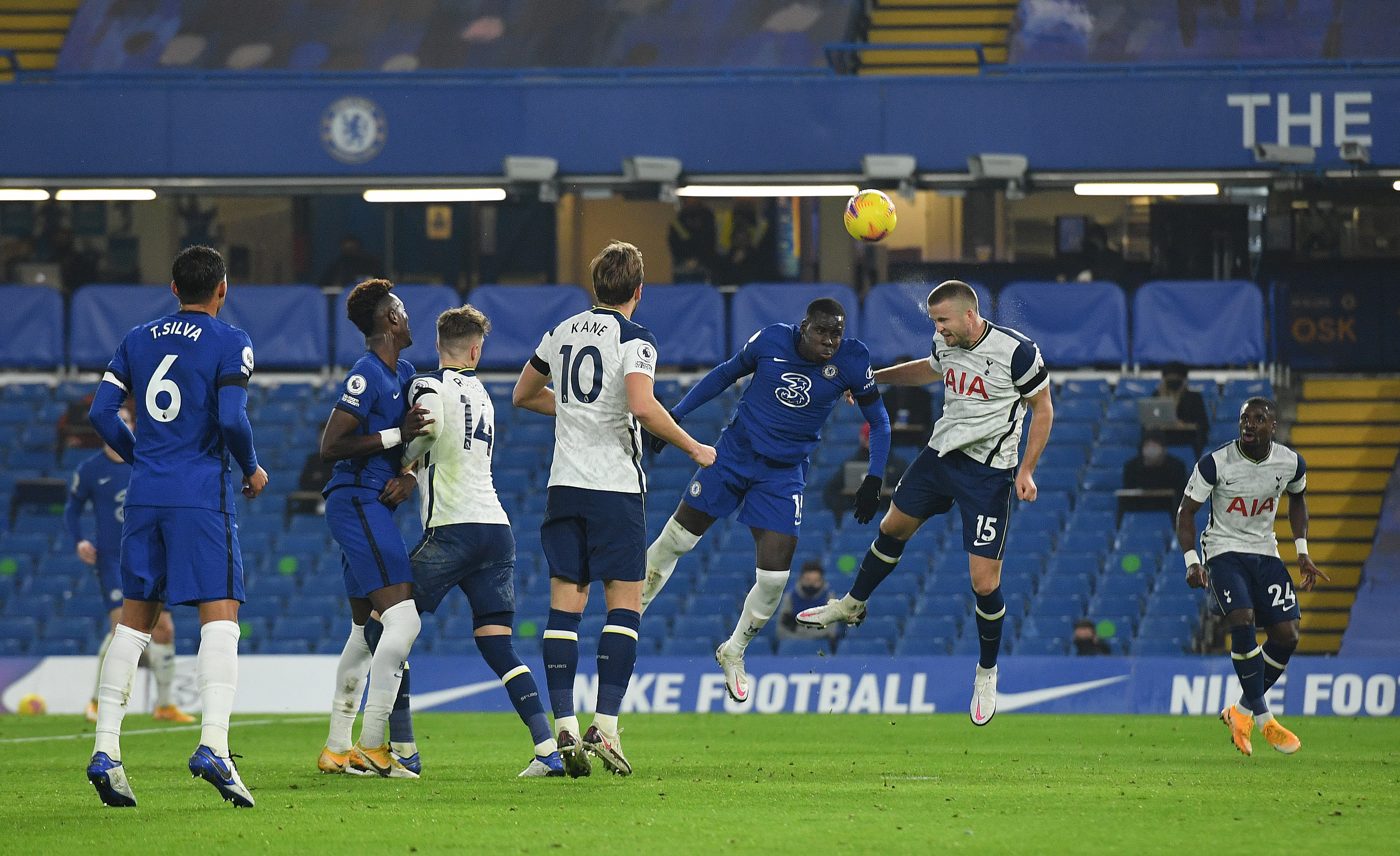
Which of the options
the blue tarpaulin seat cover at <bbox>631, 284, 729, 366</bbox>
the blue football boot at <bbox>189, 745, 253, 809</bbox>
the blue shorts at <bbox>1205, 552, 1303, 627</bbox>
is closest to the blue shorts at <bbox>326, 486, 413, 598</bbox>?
the blue football boot at <bbox>189, 745, 253, 809</bbox>

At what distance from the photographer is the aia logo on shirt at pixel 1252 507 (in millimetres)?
11625

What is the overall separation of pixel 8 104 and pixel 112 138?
1.42 meters

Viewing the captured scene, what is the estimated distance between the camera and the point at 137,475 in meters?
7.27

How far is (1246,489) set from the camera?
38.2 ft

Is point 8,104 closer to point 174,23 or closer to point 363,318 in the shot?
point 174,23

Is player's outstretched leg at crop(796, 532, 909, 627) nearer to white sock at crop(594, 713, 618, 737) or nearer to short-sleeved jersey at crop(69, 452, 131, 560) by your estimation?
white sock at crop(594, 713, 618, 737)

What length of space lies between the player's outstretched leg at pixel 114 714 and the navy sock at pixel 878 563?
486cm

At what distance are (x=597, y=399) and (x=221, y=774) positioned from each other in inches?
102

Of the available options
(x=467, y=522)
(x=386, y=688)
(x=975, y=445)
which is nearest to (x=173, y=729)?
(x=386, y=688)

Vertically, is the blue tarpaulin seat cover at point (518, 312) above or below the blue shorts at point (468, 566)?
above

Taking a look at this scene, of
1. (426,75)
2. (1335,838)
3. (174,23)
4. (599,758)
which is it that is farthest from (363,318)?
(174,23)

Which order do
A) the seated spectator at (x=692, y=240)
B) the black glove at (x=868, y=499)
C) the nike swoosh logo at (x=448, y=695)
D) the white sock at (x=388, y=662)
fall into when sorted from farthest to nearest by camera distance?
1. the seated spectator at (x=692, y=240)
2. the nike swoosh logo at (x=448, y=695)
3. the black glove at (x=868, y=499)
4. the white sock at (x=388, y=662)

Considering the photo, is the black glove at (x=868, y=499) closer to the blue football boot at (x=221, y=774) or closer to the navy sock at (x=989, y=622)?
the navy sock at (x=989, y=622)

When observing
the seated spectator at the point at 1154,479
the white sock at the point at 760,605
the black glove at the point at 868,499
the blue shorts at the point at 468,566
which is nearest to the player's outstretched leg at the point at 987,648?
the black glove at the point at 868,499
